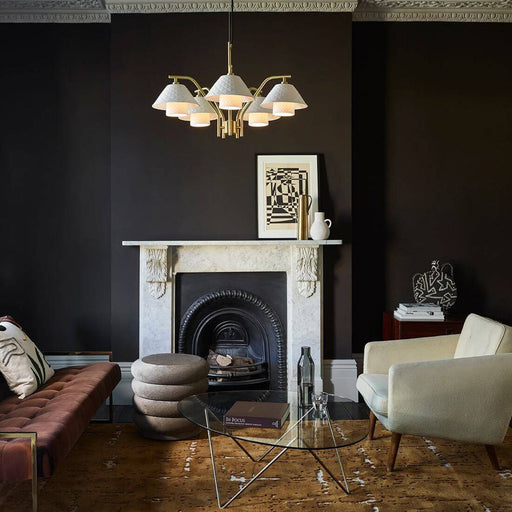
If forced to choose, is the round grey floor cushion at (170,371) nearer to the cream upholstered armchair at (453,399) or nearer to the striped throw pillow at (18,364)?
the striped throw pillow at (18,364)

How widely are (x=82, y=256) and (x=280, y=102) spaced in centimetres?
287

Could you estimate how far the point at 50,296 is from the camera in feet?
17.9

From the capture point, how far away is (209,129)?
5.14 m

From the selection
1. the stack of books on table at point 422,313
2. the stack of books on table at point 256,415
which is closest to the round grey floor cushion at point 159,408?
the stack of books on table at point 256,415

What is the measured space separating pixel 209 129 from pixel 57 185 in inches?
53.3

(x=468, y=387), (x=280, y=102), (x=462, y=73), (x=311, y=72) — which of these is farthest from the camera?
(x=462, y=73)

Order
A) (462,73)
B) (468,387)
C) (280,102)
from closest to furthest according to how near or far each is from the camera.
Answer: (280,102) < (468,387) < (462,73)

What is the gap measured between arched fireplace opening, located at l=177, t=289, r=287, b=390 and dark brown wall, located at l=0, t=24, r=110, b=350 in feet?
2.62

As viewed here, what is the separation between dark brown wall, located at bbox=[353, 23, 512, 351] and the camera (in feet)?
17.8

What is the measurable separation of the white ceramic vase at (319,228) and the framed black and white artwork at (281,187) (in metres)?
0.18

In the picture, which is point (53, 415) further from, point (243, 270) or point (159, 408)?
point (243, 270)

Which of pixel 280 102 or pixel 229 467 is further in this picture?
pixel 229 467

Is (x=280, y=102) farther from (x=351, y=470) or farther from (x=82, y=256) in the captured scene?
(x=82, y=256)

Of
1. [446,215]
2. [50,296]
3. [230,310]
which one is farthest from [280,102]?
[50,296]
